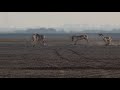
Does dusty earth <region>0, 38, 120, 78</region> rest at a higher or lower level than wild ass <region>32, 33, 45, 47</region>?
lower

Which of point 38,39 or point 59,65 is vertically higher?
point 38,39

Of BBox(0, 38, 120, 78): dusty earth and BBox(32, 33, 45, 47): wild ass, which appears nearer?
BBox(0, 38, 120, 78): dusty earth

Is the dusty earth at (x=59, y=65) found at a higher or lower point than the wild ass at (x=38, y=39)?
lower

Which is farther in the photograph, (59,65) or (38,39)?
(38,39)

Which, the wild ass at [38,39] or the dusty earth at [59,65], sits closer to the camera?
the dusty earth at [59,65]
